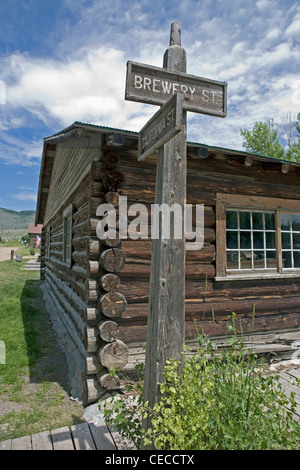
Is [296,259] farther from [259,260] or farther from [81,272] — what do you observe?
[81,272]

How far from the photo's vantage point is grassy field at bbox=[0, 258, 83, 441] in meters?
3.42

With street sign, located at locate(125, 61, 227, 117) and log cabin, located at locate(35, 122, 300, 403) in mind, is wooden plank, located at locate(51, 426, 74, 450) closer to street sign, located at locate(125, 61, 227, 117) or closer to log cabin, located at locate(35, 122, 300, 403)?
log cabin, located at locate(35, 122, 300, 403)

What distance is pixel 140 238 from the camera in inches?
170

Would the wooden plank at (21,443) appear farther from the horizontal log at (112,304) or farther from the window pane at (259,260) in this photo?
the window pane at (259,260)

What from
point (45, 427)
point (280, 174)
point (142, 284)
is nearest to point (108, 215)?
point (142, 284)

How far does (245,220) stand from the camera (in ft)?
17.4

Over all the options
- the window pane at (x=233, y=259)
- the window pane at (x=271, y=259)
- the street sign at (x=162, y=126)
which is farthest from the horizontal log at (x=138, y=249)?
the street sign at (x=162, y=126)

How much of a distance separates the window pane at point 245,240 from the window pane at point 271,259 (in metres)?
0.46

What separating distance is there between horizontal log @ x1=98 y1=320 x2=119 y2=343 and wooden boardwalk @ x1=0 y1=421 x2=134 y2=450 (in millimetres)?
958

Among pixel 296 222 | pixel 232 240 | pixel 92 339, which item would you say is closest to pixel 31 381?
pixel 92 339

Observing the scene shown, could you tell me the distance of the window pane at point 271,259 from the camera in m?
5.47

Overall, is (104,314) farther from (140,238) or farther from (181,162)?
(181,162)

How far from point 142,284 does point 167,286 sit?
83.8 inches
